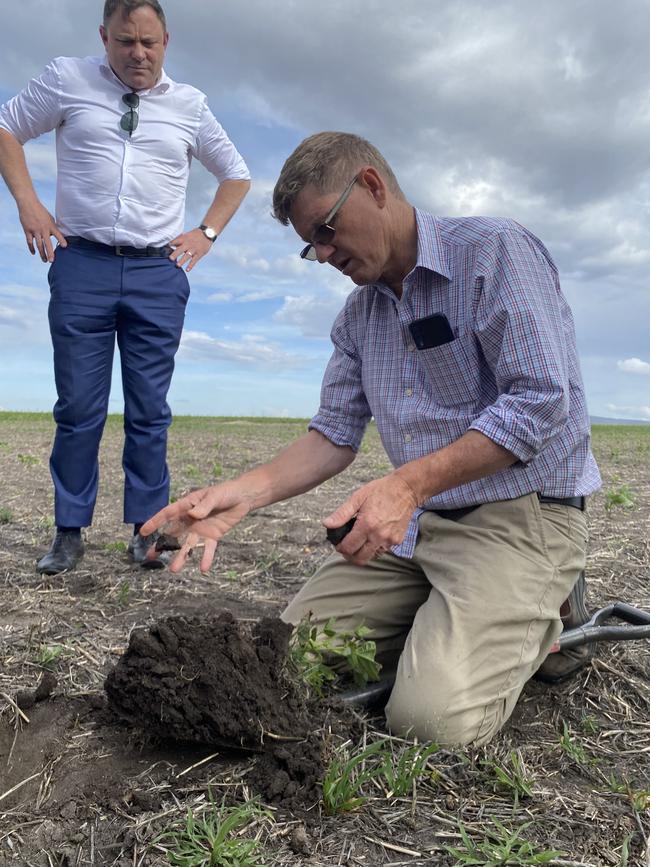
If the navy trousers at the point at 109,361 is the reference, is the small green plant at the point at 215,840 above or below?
below

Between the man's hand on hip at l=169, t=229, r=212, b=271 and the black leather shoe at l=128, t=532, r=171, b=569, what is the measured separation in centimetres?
170

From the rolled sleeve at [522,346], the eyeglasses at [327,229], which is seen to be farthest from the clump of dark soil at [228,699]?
the eyeglasses at [327,229]

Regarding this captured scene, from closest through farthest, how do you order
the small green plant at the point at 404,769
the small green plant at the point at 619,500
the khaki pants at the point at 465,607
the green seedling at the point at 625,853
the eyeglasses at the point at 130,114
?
the green seedling at the point at 625,853, the small green plant at the point at 404,769, the khaki pants at the point at 465,607, the eyeglasses at the point at 130,114, the small green plant at the point at 619,500

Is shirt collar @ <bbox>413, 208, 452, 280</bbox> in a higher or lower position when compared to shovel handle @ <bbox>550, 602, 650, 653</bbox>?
higher

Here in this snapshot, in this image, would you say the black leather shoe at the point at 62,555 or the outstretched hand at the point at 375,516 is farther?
the black leather shoe at the point at 62,555

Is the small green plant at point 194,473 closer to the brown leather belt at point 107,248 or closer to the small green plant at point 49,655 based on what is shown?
the brown leather belt at point 107,248

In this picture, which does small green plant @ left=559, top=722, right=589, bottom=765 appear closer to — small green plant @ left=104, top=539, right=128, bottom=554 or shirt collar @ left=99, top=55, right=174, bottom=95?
small green plant @ left=104, top=539, right=128, bottom=554

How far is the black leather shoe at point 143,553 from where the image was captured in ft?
15.0

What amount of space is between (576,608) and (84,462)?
9.71 ft

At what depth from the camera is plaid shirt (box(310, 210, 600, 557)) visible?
8.64 feet

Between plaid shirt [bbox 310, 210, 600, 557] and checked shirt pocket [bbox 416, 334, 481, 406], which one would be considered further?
checked shirt pocket [bbox 416, 334, 481, 406]

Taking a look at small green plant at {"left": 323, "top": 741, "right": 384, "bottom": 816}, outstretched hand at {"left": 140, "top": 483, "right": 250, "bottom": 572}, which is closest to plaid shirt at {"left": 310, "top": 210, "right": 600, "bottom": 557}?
outstretched hand at {"left": 140, "top": 483, "right": 250, "bottom": 572}

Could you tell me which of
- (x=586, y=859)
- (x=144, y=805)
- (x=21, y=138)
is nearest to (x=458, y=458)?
(x=586, y=859)

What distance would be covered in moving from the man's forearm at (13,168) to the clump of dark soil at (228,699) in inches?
129
